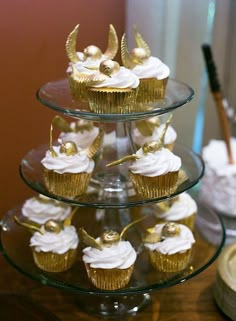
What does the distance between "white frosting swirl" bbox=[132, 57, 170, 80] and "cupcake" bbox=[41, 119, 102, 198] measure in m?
0.17

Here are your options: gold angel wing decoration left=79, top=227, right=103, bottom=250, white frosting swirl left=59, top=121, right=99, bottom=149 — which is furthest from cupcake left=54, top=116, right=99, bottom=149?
gold angel wing decoration left=79, top=227, right=103, bottom=250

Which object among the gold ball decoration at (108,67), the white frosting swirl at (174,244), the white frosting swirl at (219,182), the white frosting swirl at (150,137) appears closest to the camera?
the gold ball decoration at (108,67)

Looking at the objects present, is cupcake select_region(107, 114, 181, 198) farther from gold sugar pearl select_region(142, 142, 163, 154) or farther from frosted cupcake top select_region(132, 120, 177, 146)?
frosted cupcake top select_region(132, 120, 177, 146)

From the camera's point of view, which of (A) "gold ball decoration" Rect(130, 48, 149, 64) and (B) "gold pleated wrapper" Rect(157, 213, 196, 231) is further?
(B) "gold pleated wrapper" Rect(157, 213, 196, 231)

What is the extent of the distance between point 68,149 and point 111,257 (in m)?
0.20

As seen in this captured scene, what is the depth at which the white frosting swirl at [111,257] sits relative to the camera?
86 centimetres

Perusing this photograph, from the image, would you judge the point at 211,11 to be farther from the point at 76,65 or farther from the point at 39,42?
the point at 76,65

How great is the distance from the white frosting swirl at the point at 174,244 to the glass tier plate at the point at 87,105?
0.24m

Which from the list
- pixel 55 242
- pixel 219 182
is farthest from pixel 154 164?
pixel 219 182

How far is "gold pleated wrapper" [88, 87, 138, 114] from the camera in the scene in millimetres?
813

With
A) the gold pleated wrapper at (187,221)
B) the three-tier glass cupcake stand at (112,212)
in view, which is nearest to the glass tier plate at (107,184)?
the three-tier glass cupcake stand at (112,212)

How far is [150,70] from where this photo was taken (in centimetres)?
88

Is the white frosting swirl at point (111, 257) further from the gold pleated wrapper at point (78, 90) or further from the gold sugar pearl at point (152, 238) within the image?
the gold pleated wrapper at point (78, 90)

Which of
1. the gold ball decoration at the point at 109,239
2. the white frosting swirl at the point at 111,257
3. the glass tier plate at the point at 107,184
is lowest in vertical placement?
the white frosting swirl at the point at 111,257
